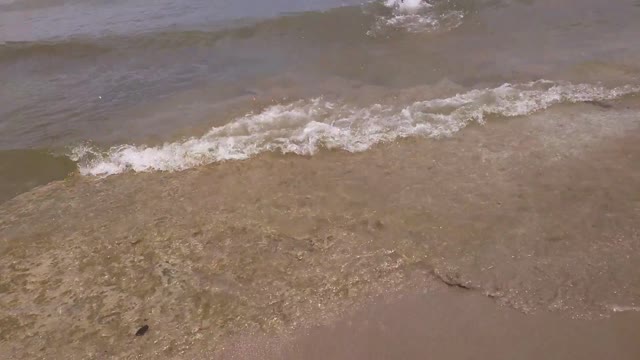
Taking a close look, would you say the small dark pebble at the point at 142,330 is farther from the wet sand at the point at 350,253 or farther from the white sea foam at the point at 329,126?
the white sea foam at the point at 329,126

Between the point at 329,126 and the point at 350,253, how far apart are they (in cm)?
195

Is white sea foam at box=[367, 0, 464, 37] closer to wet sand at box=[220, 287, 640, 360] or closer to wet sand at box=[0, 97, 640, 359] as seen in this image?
wet sand at box=[0, 97, 640, 359]

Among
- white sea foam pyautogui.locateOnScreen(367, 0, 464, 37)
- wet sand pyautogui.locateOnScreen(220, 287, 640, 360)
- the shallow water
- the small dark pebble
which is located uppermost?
white sea foam pyautogui.locateOnScreen(367, 0, 464, 37)

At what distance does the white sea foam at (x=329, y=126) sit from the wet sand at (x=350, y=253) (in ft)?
0.63

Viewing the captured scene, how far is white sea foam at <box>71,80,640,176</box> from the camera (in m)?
5.06

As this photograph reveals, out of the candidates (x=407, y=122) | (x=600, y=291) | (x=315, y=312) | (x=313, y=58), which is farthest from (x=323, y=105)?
(x=600, y=291)

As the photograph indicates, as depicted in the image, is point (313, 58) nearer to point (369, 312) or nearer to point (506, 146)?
point (506, 146)

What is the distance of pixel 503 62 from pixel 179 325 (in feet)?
17.4

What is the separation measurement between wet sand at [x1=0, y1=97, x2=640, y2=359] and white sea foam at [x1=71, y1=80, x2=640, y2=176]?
0.63 feet

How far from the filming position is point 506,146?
188 inches

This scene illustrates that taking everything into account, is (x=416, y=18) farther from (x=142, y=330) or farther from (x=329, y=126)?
(x=142, y=330)

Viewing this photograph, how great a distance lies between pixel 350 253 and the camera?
12.1 feet

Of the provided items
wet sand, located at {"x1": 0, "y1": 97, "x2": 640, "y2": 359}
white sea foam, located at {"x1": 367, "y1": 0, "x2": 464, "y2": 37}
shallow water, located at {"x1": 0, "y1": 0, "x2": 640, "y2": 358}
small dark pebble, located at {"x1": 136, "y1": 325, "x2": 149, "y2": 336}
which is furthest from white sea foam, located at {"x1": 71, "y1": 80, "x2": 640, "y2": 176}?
white sea foam, located at {"x1": 367, "y1": 0, "x2": 464, "y2": 37}

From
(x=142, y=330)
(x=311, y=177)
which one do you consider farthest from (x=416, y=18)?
(x=142, y=330)
